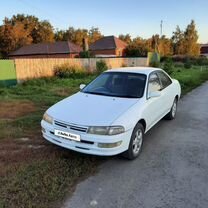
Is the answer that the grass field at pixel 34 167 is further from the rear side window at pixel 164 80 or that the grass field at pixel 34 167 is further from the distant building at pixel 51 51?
the distant building at pixel 51 51

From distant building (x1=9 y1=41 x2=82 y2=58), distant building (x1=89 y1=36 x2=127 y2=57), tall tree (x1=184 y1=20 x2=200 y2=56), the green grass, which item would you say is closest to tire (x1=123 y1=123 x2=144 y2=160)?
the green grass

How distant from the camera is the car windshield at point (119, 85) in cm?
443

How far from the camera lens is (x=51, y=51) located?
146 ft

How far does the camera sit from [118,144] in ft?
11.2

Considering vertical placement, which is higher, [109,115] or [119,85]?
[119,85]

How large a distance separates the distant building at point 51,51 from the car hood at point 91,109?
129ft

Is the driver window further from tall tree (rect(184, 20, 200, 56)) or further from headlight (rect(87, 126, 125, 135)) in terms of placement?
tall tree (rect(184, 20, 200, 56))

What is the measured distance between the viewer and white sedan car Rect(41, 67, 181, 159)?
337cm

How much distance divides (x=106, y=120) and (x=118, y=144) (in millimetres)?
408

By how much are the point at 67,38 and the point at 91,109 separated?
61490 millimetres

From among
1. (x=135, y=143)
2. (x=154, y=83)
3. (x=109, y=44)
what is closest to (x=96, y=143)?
(x=135, y=143)

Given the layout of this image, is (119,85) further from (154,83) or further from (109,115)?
(109,115)

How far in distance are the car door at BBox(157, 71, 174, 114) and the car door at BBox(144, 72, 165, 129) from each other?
0.17 metres

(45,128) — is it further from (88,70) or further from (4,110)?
(88,70)
